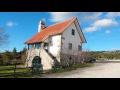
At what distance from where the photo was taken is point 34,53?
88.7ft

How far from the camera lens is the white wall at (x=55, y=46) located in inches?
919

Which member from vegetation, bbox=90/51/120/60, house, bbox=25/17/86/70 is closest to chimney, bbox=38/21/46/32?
house, bbox=25/17/86/70

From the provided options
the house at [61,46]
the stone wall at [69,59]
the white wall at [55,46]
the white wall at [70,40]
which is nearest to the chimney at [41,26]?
the house at [61,46]

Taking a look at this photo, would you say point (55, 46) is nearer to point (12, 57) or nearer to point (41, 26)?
point (41, 26)

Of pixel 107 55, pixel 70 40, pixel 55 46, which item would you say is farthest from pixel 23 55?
pixel 107 55

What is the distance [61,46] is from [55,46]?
1248 mm

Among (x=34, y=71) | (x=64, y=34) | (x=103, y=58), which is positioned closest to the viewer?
(x=34, y=71)

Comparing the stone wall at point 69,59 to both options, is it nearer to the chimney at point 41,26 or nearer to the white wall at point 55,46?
the white wall at point 55,46

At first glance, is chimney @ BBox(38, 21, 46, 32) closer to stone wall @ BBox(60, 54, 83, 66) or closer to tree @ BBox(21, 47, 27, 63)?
tree @ BBox(21, 47, 27, 63)

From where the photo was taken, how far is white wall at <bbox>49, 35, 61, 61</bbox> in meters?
23.3
